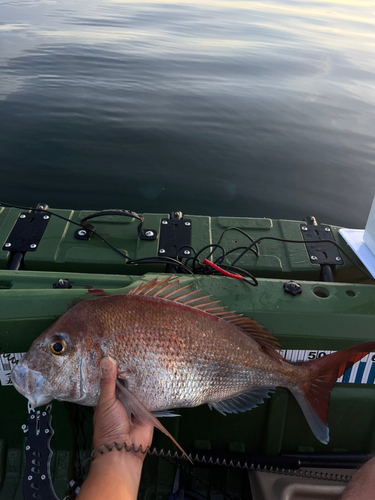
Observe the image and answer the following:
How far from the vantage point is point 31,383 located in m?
1.46

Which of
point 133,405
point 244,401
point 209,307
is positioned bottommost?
point 244,401

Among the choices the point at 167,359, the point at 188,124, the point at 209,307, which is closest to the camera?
the point at 167,359

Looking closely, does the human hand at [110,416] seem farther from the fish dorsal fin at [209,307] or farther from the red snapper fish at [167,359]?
the fish dorsal fin at [209,307]

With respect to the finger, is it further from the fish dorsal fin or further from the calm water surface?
the calm water surface

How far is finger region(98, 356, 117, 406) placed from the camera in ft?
4.66

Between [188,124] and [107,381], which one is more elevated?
[188,124]

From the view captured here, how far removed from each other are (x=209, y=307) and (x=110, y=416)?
2.09ft

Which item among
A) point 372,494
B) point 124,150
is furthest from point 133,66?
point 372,494

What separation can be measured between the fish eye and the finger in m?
0.17

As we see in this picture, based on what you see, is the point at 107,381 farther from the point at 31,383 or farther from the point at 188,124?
the point at 188,124

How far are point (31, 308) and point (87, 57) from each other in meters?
12.2

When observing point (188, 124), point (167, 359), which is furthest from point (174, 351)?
point (188, 124)

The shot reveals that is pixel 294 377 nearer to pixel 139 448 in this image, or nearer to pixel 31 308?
pixel 139 448

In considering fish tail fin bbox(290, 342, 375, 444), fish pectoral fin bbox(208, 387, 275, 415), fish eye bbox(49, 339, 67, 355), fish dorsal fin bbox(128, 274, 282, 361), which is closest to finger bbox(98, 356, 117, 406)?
fish eye bbox(49, 339, 67, 355)
